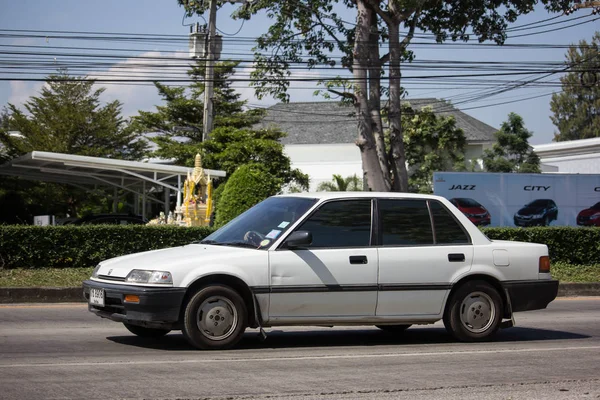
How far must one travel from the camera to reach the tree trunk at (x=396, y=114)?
2538 cm

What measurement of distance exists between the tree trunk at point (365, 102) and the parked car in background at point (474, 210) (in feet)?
8.60

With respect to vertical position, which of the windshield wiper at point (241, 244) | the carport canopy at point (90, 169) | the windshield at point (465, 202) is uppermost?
the carport canopy at point (90, 169)

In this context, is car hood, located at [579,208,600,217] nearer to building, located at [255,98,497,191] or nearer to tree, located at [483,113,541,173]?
tree, located at [483,113,541,173]

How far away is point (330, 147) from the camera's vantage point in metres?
59.4

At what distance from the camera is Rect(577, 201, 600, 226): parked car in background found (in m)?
27.3

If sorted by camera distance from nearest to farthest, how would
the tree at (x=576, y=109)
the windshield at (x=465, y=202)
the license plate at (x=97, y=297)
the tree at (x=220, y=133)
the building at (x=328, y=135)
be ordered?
the license plate at (x=97, y=297) < the windshield at (x=465, y=202) < the tree at (x=220, y=133) < the building at (x=328, y=135) < the tree at (x=576, y=109)

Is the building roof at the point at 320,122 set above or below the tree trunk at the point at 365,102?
above

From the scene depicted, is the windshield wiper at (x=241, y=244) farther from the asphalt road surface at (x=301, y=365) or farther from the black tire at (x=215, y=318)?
the asphalt road surface at (x=301, y=365)

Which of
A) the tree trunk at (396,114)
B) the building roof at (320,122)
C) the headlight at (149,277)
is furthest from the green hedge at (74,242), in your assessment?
the building roof at (320,122)

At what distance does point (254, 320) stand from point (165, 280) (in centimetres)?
103

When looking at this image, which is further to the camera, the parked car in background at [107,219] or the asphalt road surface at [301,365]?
the parked car in background at [107,219]

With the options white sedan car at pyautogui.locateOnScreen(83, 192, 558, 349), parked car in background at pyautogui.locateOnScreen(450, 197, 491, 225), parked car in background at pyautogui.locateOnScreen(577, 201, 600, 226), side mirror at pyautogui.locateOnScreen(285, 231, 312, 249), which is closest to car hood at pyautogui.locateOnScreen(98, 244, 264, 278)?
white sedan car at pyautogui.locateOnScreen(83, 192, 558, 349)

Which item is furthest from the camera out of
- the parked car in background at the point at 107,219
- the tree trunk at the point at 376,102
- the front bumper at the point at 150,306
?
the tree trunk at the point at 376,102

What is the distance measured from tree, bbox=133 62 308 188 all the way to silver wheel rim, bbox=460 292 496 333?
3447cm
